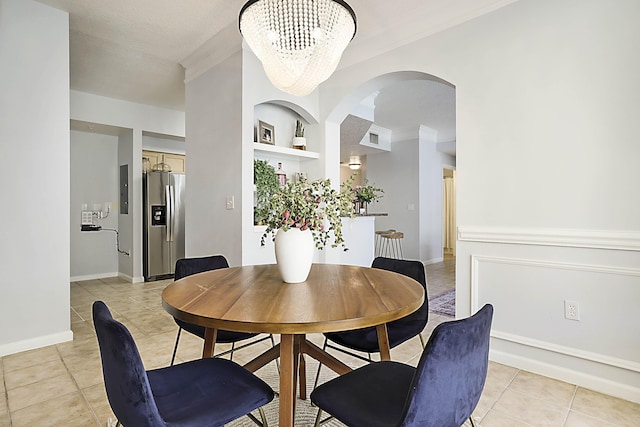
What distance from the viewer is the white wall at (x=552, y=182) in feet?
6.49

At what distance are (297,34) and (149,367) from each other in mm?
2263

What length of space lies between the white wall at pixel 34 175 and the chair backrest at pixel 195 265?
141cm

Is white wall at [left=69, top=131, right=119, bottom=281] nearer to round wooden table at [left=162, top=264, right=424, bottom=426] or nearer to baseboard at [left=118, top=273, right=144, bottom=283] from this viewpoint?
baseboard at [left=118, top=273, right=144, bottom=283]

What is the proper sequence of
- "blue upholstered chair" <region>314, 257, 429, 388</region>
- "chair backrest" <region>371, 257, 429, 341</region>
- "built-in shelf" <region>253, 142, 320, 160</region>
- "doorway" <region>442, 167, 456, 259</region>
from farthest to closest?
"doorway" <region>442, 167, 456, 259</region>, "built-in shelf" <region>253, 142, 320, 160</region>, "chair backrest" <region>371, 257, 429, 341</region>, "blue upholstered chair" <region>314, 257, 429, 388</region>

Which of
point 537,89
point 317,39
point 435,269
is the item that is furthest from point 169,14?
point 435,269

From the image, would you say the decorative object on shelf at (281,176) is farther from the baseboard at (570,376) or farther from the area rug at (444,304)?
the baseboard at (570,376)

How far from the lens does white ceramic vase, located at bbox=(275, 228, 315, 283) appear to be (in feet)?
5.22

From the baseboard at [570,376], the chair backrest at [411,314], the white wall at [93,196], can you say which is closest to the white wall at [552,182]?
the baseboard at [570,376]

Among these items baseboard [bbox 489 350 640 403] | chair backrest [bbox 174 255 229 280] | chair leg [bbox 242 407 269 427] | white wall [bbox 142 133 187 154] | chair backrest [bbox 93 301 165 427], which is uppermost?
white wall [bbox 142 133 187 154]

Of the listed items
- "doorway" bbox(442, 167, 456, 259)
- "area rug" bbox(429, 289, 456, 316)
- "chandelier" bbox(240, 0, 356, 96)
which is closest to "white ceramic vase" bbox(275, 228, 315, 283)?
"chandelier" bbox(240, 0, 356, 96)

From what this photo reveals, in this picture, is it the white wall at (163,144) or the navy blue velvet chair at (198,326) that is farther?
the white wall at (163,144)

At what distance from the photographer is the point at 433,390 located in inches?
37.2

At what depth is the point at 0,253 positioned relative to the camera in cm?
255

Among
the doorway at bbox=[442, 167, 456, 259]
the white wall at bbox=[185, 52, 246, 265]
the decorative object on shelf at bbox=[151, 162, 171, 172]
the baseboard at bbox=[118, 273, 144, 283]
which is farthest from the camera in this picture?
the doorway at bbox=[442, 167, 456, 259]
